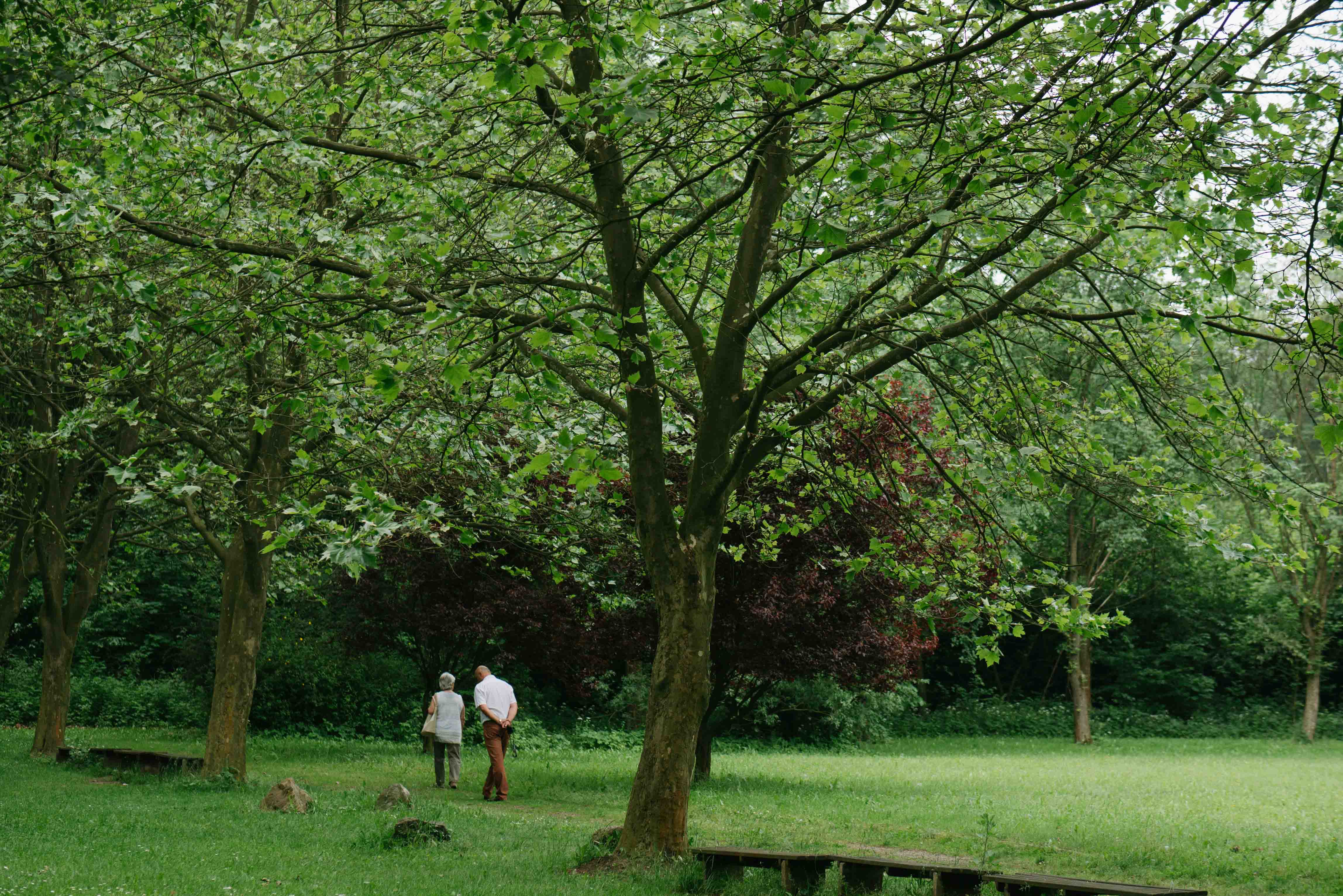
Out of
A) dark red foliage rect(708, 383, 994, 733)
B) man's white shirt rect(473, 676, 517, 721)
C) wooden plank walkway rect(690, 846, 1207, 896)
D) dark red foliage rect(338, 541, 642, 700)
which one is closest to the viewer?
wooden plank walkway rect(690, 846, 1207, 896)

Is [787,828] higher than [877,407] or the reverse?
the reverse

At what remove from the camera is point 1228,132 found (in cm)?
721

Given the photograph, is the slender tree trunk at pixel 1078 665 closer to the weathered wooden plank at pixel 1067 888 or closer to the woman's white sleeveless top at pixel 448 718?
the woman's white sleeveless top at pixel 448 718

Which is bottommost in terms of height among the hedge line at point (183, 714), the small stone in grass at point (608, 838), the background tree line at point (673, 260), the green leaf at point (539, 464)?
the hedge line at point (183, 714)

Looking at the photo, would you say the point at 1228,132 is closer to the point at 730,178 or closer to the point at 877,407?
the point at 877,407

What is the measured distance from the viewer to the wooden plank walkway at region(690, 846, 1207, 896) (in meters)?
6.79

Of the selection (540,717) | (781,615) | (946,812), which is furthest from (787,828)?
(540,717)

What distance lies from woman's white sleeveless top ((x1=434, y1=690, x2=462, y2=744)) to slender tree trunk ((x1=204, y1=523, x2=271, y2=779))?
8.00 ft

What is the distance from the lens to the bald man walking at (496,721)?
14.2 meters

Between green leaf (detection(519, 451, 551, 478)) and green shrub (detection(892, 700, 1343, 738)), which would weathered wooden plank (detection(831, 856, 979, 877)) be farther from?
green shrub (detection(892, 700, 1343, 738))

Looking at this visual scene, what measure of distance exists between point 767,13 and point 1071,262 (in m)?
3.47

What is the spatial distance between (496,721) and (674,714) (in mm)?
6411

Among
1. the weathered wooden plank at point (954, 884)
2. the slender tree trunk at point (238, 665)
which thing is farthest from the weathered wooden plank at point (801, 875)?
the slender tree trunk at point (238, 665)

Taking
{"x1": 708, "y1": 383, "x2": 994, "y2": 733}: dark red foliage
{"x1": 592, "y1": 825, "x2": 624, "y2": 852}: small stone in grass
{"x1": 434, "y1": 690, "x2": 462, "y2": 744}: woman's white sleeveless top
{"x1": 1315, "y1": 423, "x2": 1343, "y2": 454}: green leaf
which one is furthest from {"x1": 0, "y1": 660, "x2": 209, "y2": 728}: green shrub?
{"x1": 1315, "y1": 423, "x2": 1343, "y2": 454}: green leaf
